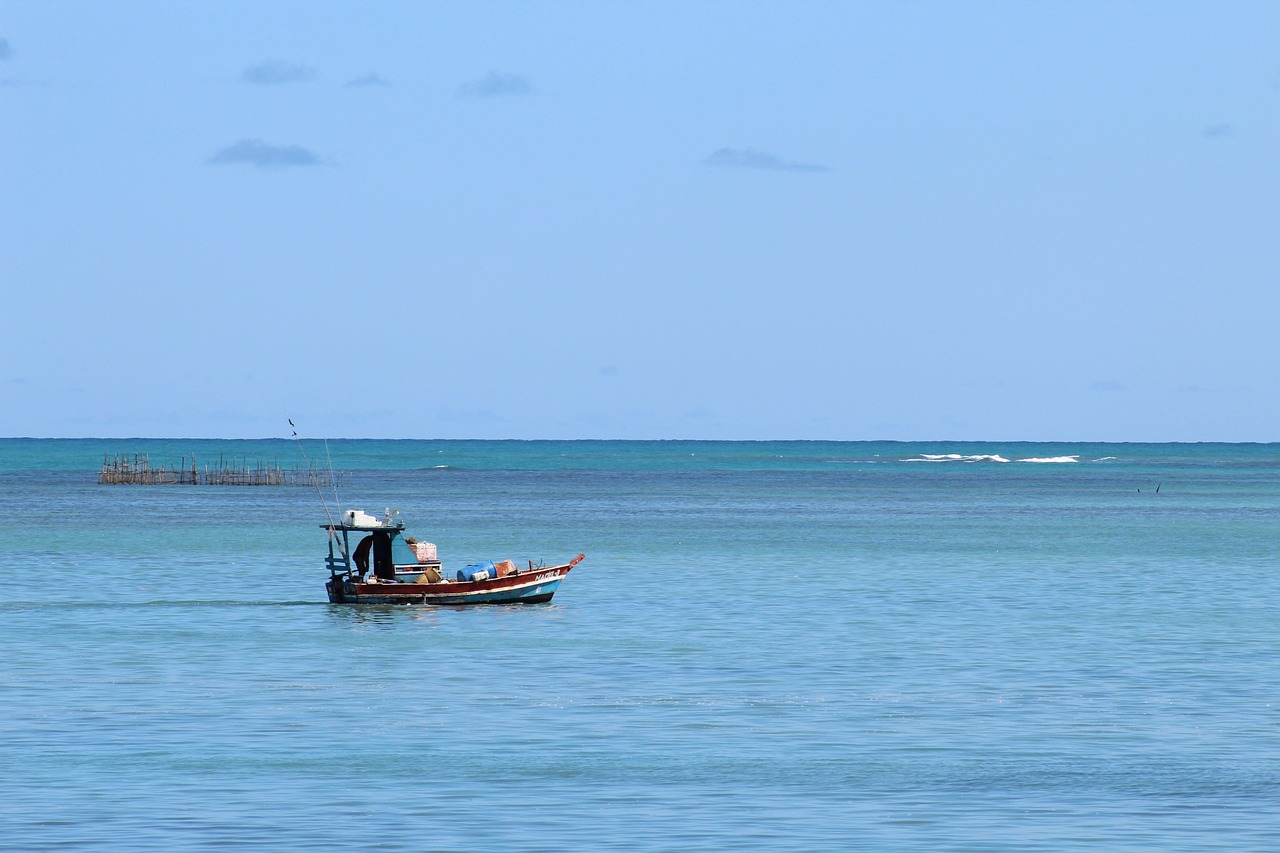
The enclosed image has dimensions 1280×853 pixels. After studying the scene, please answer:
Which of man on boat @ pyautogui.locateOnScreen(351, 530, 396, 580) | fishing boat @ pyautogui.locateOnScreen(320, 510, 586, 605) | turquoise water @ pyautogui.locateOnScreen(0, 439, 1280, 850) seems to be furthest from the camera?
man on boat @ pyautogui.locateOnScreen(351, 530, 396, 580)

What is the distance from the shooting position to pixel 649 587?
53.0 metres

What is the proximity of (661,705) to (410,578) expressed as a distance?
18959 mm

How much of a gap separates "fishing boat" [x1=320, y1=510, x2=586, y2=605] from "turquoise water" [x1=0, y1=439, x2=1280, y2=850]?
2.88 ft

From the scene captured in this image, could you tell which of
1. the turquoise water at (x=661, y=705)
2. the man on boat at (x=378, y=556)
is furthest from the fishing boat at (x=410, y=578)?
the turquoise water at (x=661, y=705)

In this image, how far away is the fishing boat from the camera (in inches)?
1845

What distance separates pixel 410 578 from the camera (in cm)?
4747

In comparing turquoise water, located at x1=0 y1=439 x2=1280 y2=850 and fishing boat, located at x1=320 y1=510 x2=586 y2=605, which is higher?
fishing boat, located at x1=320 y1=510 x2=586 y2=605

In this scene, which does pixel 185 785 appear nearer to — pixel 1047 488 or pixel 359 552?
pixel 359 552

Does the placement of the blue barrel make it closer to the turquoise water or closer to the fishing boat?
the fishing boat

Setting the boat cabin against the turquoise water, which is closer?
the turquoise water

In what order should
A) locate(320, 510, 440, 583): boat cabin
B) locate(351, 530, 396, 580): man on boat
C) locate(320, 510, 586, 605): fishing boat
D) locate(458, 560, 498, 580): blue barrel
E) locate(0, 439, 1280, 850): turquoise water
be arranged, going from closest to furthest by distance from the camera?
locate(0, 439, 1280, 850): turquoise water, locate(320, 510, 586, 605): fishing boat, locate(320, 510, 440, 583): boat cabin, locate(351, 530, 396, 580): man on boat, locate(458, 560, 498, 580): blue barrel

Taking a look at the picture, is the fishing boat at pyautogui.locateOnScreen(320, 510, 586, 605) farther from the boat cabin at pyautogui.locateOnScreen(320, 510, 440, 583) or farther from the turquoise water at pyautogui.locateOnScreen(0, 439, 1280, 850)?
the turquoise water at pyautogui.locateOnScreen(0, 439, 1280, 850)

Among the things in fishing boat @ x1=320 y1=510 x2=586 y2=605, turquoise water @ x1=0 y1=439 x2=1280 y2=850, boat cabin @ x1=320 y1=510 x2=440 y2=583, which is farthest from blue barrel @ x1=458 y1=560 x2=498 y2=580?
A: turquoise water @ x1=0 y1=439 x2=1280 y2=850

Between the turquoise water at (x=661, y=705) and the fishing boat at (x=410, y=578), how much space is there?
877mm
